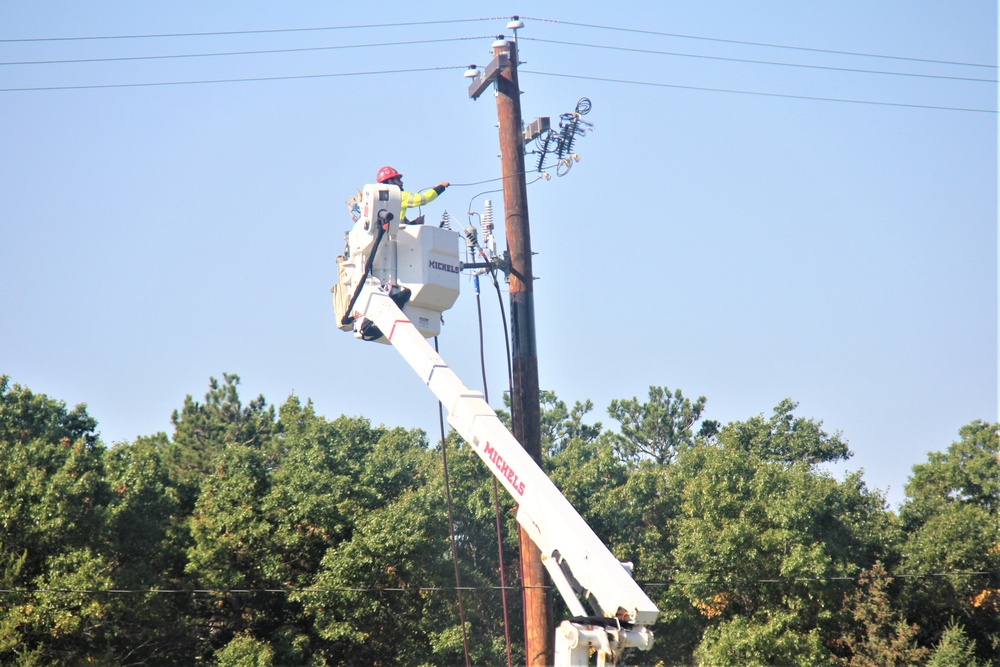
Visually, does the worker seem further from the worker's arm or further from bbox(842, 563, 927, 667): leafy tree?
bbox(842, 563, 927, 667): leafy tree

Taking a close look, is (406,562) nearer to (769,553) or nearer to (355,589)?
(355,589)

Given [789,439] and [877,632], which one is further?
[789,439]

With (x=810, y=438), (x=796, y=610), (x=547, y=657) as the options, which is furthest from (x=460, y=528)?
(x=810, y=438)

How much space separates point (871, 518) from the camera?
3195cm

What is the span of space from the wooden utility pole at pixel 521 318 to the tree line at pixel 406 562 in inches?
335

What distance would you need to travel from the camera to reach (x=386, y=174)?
14984 millimetres

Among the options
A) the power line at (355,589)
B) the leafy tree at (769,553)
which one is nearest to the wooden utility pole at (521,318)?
the power line at (355,589)

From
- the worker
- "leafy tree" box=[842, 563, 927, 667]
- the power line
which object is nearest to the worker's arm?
the worker

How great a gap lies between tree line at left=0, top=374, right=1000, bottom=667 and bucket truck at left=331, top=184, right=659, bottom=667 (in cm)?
995

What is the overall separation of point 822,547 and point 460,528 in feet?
34.9

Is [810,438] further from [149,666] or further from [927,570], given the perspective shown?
[149,666]

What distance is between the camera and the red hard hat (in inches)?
589

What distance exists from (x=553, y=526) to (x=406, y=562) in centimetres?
1638

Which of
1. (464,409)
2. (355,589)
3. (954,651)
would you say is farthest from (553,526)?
(954,651)
